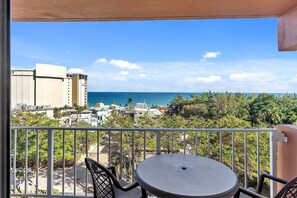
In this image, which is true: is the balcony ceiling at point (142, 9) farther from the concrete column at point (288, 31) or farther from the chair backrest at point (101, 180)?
the chair backrest at point (101, 180)

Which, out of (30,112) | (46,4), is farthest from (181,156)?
(30,112)

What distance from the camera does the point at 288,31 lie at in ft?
7.93

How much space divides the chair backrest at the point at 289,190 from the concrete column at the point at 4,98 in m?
1.81

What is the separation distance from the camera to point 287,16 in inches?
94.7

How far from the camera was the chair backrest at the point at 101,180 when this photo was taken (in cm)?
178

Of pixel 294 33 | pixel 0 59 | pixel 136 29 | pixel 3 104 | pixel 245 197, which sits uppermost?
pixel 136 29

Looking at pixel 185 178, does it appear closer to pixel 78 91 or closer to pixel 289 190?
pixel 289 190

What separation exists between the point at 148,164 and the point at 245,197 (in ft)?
3.45

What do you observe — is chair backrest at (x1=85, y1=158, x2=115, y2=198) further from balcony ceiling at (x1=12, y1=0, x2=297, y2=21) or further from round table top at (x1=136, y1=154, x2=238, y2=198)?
balcony ceiling at (x1=12, y1=0, x2=297, y2=21)

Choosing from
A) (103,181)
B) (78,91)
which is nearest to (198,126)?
(103,181)

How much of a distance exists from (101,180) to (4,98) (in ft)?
4.69

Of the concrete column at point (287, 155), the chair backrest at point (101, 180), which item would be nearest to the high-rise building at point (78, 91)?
the chair backrest at point (101, 180)

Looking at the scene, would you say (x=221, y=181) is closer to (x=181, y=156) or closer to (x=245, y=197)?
(x=245, y=197)

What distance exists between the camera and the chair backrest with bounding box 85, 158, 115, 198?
1.78 meters
